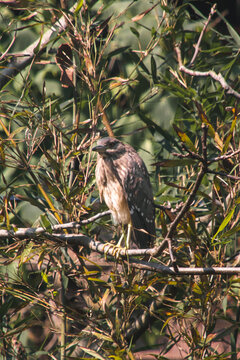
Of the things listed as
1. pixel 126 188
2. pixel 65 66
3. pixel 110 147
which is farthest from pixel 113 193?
pixel 65 66

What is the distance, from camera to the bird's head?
3075 millimetres

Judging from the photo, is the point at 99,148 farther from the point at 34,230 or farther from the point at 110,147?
the point at 34,230

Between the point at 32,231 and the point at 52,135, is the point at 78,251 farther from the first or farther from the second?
the point at 52,135

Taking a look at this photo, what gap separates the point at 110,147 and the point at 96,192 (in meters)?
0.30

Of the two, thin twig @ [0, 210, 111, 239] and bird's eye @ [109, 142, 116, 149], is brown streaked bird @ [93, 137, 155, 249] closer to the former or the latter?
bird's eye @ [109, 142, 116, 149]

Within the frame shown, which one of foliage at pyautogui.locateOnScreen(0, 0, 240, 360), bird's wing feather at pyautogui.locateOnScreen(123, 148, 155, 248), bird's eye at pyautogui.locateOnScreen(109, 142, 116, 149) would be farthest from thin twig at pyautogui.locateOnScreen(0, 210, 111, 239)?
bird's eye at pyautogui.locateOnScreen(109, 142, 116, 149)

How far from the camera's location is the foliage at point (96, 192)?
6.95 feet

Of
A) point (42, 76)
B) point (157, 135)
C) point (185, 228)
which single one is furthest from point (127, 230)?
point (42, 76)

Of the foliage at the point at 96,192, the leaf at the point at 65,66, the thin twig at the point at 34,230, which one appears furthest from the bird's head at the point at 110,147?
the thin twig at the point at 34,230

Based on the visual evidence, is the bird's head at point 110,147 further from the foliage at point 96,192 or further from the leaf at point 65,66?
the leaf at point 65,66

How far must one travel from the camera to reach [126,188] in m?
3.15

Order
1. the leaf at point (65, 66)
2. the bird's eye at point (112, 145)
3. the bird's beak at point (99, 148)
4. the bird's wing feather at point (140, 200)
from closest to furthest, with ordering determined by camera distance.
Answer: the leaf at point (65, 66), the bird's beak at point (99, 148), the bird's wing feather at point (140, 200), the bird's eye at point (112, 145)

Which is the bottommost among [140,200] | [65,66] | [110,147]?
[140,200]

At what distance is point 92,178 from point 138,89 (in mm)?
980
